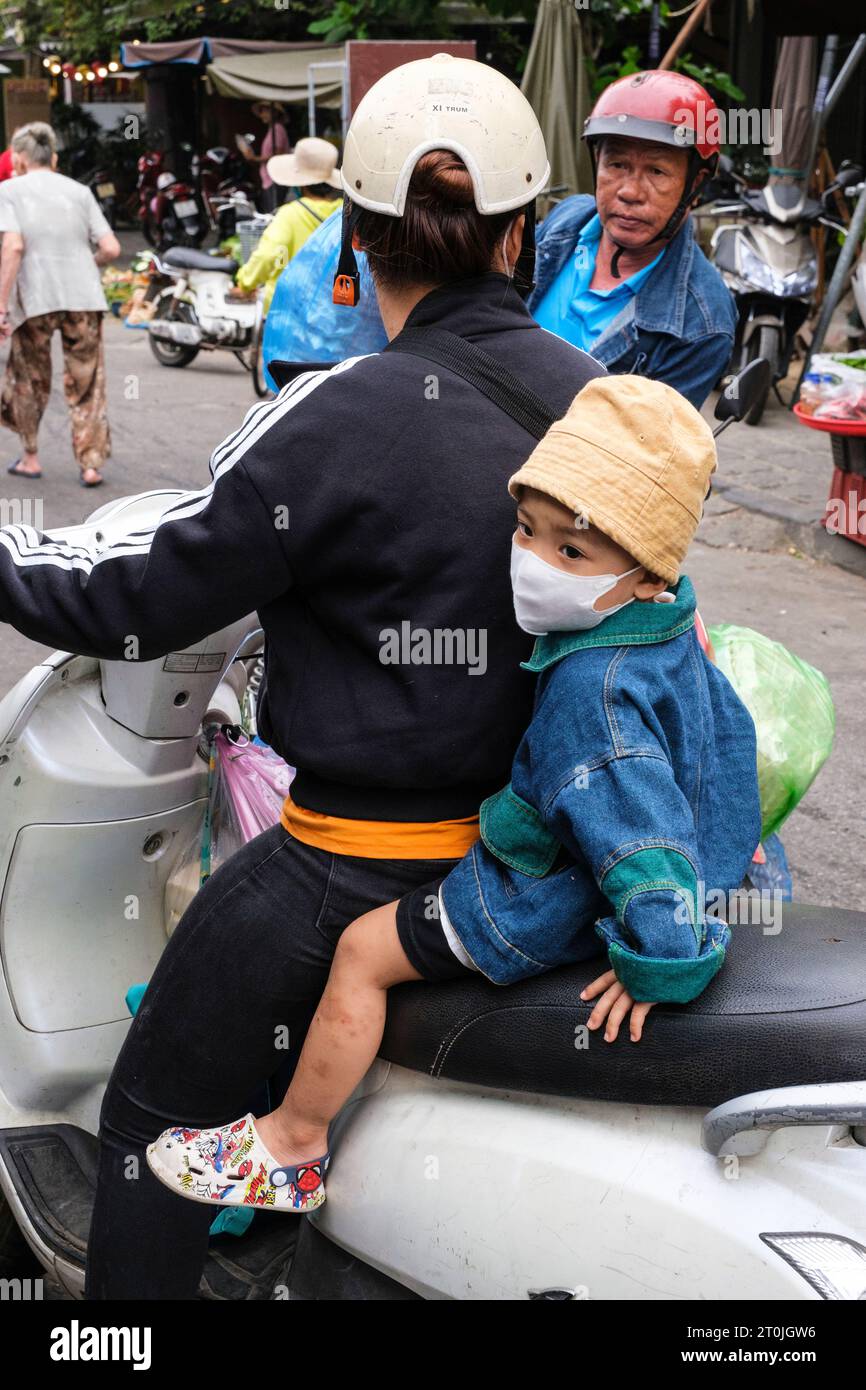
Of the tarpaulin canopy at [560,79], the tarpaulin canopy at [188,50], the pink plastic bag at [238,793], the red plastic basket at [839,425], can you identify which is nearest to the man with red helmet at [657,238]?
the pink plastic bag at [238,793]

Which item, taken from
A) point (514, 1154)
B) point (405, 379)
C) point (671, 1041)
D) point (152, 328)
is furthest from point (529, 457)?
point (152, 328)

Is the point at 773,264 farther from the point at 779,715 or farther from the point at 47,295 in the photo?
the point at 779,715

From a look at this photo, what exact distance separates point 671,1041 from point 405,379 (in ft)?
2.52

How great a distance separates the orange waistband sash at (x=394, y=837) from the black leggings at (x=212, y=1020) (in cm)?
1

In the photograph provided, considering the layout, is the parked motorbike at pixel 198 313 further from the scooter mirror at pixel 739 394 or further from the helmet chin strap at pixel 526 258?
the helmet chin strap at pixel 526 258

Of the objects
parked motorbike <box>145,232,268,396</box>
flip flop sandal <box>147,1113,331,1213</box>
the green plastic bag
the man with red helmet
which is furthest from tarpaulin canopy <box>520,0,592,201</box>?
flip flop sandal <box>147,1113,331,1213</box>

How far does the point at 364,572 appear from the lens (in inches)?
62.0

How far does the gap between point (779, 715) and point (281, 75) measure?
62.3 feet

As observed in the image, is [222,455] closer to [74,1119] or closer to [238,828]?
[238,828]

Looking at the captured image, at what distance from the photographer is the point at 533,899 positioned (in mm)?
1571

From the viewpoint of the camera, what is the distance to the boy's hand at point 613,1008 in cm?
153

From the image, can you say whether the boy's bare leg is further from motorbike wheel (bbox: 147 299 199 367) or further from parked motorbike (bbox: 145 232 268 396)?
motorbike wheel (bbox: 147 299 199 367)

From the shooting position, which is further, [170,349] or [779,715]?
[170,349]

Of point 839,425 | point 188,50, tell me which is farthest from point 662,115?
point 188,50
